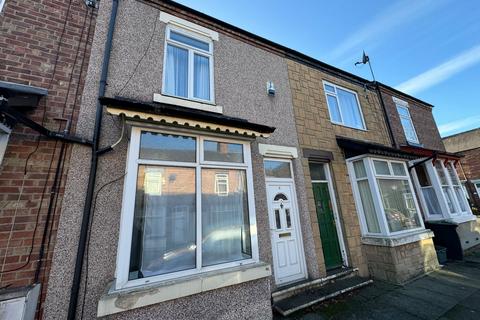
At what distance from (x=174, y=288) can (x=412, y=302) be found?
5234 millimetres

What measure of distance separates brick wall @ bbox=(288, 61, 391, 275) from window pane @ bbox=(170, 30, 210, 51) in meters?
3.16

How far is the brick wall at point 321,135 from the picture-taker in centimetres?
Result: 606

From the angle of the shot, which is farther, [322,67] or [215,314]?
[322,67]

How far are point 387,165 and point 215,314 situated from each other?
7.14 m

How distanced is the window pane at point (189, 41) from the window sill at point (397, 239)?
7.55 meters

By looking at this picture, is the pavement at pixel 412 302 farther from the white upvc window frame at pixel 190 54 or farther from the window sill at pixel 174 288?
the white upvc window frame at pixel 190 54

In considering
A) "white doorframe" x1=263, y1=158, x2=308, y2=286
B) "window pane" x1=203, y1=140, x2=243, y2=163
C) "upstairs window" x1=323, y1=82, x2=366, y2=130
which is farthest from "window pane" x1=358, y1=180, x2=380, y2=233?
"window pane" x1=203, y1=140, x2=243, y2=163

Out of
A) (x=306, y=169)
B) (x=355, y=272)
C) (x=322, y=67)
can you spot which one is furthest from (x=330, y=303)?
(x=322, y=67)

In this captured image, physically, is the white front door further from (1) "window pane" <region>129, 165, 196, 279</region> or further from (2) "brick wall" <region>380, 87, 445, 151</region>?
(2) "brick wall" <region>380, 87, 445, 151</region>

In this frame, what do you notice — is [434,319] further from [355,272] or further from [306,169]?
[306,169]

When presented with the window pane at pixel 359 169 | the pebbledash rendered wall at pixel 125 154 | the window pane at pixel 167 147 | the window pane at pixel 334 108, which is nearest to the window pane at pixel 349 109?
the window pane at pixel 334 108

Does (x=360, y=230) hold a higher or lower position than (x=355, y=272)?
higher

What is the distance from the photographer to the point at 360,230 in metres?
6.50

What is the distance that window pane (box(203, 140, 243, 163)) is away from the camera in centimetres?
416
